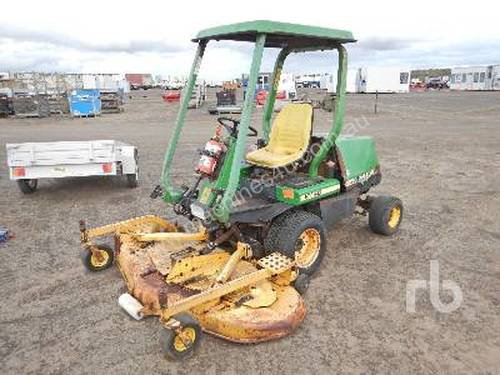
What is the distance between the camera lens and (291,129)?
15.1 ft

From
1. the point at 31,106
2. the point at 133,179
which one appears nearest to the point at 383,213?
the point at 133,179

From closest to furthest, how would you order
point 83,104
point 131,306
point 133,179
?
point 131,306
point 133,179
point 83,104

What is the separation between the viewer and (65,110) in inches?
843

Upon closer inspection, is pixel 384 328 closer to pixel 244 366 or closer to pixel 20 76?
pixel 244 366

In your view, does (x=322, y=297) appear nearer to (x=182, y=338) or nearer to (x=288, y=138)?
(x=182, y=338)

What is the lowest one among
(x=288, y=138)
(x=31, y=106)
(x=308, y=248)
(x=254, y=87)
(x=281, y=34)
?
(x=308, y=248)

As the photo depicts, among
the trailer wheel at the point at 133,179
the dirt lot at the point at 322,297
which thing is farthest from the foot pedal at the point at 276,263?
the trailer wheel at the point at 133,179

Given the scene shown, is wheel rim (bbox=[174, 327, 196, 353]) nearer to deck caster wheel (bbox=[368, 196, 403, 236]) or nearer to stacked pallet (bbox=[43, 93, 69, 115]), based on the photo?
deck caster wheel (bbox=[368, 196, 403, 236])

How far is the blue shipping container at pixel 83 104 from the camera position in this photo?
20.4 meters

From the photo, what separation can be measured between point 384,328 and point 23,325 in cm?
288

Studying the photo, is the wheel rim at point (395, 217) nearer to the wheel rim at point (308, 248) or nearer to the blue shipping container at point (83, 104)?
the wheel rim at point (308, 248)

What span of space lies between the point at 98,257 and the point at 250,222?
1619 mm

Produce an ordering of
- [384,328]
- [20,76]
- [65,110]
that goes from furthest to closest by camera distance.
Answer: [20,76], [65,110], [384,328]

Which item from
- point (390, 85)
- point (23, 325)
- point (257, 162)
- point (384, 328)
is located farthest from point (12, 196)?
point (390, 85)
